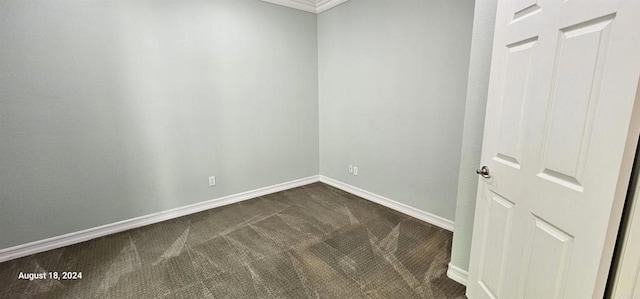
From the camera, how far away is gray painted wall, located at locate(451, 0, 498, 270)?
1498 millimetres

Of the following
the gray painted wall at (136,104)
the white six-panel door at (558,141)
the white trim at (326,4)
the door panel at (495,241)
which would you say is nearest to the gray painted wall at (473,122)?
the white six-panel door at (558,141)

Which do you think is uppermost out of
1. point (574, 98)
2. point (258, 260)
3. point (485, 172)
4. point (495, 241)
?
point (574, 98)

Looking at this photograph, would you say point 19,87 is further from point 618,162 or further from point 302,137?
point 618,162

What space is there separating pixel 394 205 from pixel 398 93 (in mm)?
1345

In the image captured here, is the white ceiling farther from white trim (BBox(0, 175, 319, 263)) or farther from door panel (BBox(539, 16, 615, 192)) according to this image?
door panel (BBox(539, 16, 615, 192))

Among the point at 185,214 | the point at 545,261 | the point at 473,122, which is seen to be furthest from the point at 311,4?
the point at 545,261

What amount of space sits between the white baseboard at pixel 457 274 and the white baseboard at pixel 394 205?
76 cm

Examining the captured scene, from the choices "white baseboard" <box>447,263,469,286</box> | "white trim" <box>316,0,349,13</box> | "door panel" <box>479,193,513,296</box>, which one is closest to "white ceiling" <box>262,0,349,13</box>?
"white trim" <box>316,0,349,13</box>

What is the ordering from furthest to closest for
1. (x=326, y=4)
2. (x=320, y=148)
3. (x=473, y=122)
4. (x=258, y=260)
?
(x=320, y=148) < (x=326, y=4) < (x=258, y=260) < (x=473, y=122)

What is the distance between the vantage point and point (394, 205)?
3121mm

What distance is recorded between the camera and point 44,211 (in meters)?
2.33

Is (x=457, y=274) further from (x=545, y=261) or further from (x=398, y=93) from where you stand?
(x=398, y=93)

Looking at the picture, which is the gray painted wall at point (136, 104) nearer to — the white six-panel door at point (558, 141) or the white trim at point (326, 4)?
the white trim at point (326, 4)

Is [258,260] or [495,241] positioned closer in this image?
[495,241]
